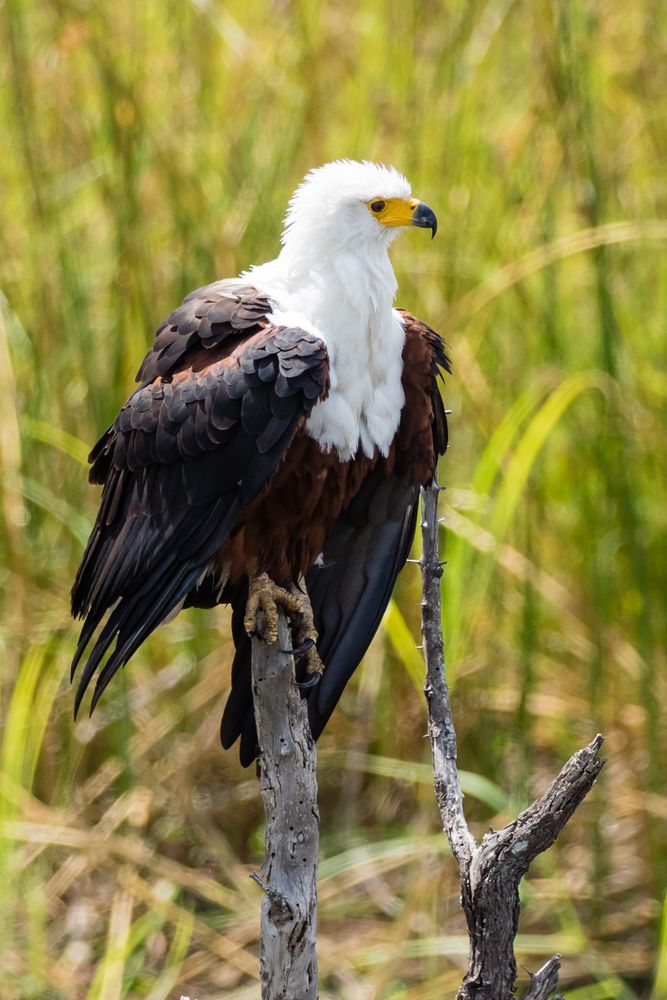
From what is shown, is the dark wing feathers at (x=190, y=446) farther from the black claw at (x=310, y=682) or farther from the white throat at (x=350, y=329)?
the black claw at (x=310, y=682)

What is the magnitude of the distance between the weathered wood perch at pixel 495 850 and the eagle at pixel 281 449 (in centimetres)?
39

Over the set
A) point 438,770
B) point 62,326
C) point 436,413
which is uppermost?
point 62,326

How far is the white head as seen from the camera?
8.54 feet

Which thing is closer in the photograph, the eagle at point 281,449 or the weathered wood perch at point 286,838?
the weathered wood perch at point 286,838

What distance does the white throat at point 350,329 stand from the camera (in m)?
2.49

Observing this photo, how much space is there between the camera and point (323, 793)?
418 centimetres

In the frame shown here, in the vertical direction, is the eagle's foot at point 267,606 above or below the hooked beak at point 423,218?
below

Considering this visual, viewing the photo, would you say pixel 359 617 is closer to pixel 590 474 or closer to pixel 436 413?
pixel 436 413

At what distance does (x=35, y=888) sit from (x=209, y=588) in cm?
121

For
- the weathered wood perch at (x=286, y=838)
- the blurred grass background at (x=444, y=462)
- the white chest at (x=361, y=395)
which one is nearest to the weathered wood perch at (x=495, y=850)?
the weathered wood perch at (x=286, y=838)

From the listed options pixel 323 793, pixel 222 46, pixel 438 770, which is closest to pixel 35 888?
pixel 323 793

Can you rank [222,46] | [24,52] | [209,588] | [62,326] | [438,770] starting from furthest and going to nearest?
[222,46] → [62,326] → [24,52] → [209,588] → [438,770]

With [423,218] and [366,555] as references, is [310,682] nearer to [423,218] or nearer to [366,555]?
[366,555]

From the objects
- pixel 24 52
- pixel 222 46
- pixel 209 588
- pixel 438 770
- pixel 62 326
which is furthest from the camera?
pixel 222 46
